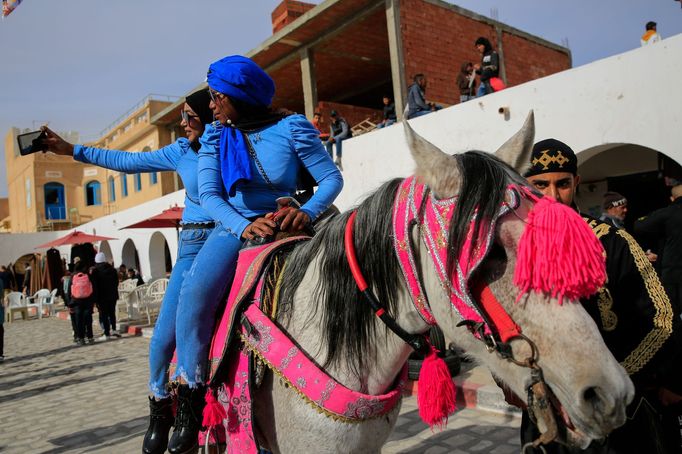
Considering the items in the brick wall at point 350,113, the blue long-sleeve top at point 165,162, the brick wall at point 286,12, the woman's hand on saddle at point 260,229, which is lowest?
the woman's hand on saddle at point 260,229

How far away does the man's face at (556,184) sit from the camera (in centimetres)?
206

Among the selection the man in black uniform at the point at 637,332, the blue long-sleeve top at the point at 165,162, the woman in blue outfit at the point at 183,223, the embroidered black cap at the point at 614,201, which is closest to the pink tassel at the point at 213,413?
the woman in blue outfit at the point at 183,223

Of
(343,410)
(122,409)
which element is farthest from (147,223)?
(343,410)

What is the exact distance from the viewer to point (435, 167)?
135 centimetres

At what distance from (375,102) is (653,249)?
1735 centimetres

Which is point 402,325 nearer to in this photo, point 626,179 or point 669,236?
point 669,236

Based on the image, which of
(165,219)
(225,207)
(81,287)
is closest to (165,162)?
(225,207)

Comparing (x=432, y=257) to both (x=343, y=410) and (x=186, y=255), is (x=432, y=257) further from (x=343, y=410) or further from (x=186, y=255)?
(x=186, y=255)

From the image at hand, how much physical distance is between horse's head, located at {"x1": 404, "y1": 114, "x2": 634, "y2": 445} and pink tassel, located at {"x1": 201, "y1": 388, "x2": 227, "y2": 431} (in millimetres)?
932

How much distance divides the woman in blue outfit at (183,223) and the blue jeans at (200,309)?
0.06m

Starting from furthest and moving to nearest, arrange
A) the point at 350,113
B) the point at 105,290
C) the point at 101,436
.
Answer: the point at 350,113
the point at 105,290
the point at 101,436

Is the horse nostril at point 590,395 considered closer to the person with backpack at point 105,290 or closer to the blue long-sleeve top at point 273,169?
the blue long-sleeve top at point 273,169

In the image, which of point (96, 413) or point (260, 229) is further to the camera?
point (96, 413)

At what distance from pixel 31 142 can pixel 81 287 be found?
1023 cm
